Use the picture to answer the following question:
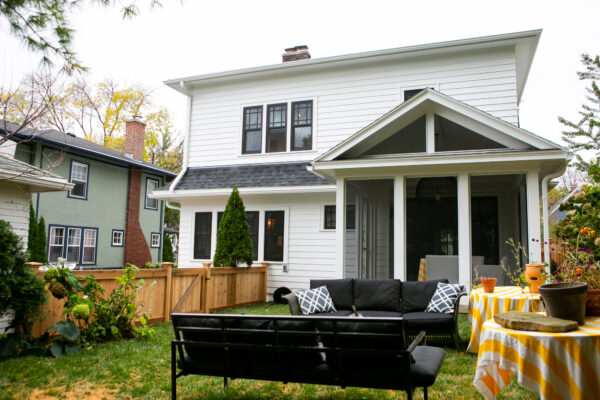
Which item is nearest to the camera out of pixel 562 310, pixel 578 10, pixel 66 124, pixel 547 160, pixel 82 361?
pixel 562 310

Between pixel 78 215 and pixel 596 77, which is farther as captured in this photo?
pixel 78 215

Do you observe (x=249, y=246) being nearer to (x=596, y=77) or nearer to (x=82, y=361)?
(x=82, y=361)

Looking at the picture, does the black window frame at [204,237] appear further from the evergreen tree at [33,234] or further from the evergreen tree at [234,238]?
the evergreen tree at [33,234]

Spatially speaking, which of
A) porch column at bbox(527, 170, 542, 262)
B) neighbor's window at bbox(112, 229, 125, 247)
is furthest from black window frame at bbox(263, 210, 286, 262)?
neighbor's window at bbox(112, 229, 125, 247)

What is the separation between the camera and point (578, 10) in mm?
13266

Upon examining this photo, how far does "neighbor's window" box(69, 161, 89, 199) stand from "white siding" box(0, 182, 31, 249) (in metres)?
11.8

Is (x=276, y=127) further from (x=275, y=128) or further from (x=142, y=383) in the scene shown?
(x=142, y=383)

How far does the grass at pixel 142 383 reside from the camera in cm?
453

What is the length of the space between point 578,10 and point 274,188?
10137 mm

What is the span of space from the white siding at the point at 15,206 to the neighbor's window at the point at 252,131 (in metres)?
7.21

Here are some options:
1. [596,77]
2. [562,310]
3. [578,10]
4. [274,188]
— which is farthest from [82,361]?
[578,10]

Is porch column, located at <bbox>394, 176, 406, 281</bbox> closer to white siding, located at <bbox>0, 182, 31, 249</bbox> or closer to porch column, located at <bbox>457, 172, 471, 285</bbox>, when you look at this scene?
porch column, located at <bbox>457, 172, 471, 285</bbox>

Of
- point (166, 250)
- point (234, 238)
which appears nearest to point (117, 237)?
point (166, 250)

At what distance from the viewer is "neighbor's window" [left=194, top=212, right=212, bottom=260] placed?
13.4m
